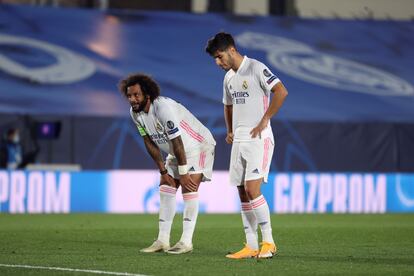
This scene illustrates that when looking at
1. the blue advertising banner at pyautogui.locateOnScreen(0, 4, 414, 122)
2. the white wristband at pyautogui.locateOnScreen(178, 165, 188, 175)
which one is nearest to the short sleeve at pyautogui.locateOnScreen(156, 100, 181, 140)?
the white wristband at pyautogui.locateOnScreen(178, 165, 188, 175)

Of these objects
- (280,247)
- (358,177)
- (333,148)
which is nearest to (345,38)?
(333,148)

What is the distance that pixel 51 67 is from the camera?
2662 cm

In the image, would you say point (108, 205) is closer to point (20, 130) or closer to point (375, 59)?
point (20, 130)

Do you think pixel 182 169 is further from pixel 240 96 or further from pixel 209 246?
pixel 209 246

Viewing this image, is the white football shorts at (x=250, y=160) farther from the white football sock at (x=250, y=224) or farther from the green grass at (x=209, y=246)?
the green grass at (x=209, y=246)

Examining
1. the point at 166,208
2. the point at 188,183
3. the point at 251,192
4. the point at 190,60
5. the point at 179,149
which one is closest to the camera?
the point at 251,192

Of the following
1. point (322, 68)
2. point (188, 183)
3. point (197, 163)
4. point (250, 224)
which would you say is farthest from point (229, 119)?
point (322, 68)

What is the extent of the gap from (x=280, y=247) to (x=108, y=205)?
32.9 feet

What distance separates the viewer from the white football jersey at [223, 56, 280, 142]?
11.3m

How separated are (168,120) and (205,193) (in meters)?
11.2

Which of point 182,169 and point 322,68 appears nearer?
point 182,169

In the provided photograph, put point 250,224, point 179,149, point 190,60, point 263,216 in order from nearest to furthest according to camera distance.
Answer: point 263,216, point 250,224, point 179,149, point 190,60

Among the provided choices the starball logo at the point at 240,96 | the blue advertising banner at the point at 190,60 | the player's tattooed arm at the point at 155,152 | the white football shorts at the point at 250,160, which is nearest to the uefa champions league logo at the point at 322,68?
the blue advertising banner at the point at 190,60

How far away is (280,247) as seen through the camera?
42.5ft
